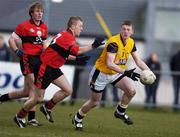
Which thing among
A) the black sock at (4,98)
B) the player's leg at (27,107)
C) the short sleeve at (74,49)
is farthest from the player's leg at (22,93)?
the short sleeve at (74,49)

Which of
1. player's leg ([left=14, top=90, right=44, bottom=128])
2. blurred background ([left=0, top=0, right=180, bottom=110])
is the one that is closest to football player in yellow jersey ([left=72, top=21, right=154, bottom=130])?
player's leg ([left=14, top=90, right=44, bottom=128])

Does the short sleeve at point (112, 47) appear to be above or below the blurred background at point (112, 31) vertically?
above

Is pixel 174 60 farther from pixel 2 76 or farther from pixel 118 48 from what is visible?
pixel 118 48

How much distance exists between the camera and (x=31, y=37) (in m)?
12.4

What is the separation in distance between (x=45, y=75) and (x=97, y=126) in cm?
179

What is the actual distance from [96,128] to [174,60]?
7.68 metres

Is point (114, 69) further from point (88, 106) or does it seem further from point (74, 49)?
point (88, 106)

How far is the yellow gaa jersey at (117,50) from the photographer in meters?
11.9

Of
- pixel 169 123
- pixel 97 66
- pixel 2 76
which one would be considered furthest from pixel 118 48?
pixel 2 76

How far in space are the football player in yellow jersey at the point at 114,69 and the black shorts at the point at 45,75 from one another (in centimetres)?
65

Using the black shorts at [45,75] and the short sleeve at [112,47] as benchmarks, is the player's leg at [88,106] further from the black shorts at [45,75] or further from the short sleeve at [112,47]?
the short sleeve at [112,47]

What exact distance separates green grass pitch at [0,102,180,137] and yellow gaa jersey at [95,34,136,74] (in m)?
1.08

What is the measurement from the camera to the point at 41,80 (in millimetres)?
11938

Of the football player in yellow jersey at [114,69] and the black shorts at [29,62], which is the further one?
the black shorts at [29,62]
